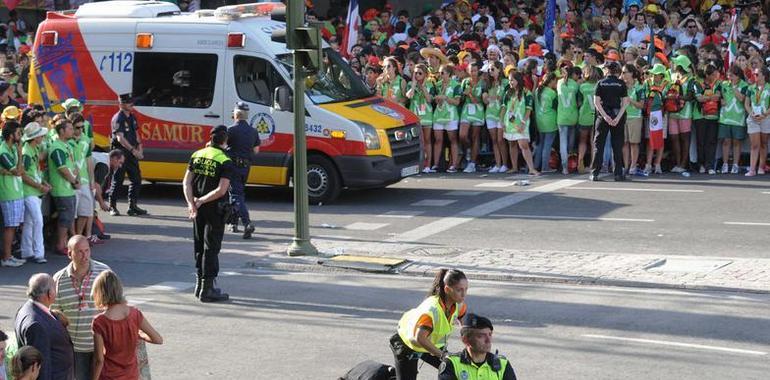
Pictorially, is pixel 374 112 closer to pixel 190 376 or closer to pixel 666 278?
pixel 666 278

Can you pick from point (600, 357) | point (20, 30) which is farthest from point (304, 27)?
point (20, 30)

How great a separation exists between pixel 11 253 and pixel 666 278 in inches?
285

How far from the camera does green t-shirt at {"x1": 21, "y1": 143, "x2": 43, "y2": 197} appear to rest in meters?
14.9

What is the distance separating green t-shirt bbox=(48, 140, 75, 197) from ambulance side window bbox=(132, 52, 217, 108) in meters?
3.88

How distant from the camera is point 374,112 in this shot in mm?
18953

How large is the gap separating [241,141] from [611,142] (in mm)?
6665

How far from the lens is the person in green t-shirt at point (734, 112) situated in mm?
20562

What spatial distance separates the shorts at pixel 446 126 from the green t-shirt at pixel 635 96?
9.68 feet

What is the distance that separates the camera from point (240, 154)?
16.5 meters

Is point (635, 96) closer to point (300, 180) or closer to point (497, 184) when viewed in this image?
point (497, 184)

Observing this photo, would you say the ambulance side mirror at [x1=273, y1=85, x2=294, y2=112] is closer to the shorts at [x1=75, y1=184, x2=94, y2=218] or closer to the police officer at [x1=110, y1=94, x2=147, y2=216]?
the police officer at [x1=110, y1=94, x2=147, y2=216]

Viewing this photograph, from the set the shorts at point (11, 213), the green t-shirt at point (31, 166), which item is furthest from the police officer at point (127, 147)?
the shorts at point (11, 213)

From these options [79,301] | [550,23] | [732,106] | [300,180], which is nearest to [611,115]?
[732,106]

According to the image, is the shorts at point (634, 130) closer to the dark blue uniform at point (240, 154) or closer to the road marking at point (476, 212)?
the road marking at point (476, 212)
